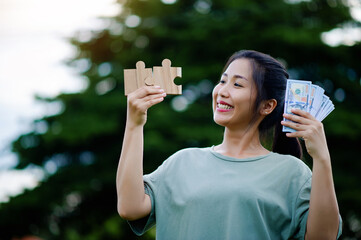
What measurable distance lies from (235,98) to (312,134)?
0.54 m

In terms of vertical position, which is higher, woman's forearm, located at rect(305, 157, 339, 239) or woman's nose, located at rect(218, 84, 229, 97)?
woman's nose, located at rect(218, 84, 229, 97)

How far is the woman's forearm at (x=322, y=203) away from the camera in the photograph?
104 inches

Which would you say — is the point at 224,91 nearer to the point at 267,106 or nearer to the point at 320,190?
the point at 267,106

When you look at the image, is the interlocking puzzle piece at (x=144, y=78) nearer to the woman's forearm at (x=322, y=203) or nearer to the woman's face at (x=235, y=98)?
the woman's face at (x=235, y=98)

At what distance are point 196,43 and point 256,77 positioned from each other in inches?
477

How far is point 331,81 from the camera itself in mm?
15055

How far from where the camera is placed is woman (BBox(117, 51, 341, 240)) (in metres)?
2.68

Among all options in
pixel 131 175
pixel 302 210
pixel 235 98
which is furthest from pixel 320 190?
pixel 131 175

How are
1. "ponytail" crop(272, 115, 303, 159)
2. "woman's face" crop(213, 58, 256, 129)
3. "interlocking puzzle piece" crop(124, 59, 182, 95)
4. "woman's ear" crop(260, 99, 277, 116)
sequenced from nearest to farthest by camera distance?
"interlocking puzzle piece" crop(124, 59, 182, 95) < "woman's face" crop(213, 58, 256, 129) < "woman's ear" crop(260, 99, 277, 116) < "ponytail" crop(272, 115, 303, 159)

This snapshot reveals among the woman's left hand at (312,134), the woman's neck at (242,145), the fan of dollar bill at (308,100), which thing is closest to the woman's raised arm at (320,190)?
the woman's left hand at (312,134)

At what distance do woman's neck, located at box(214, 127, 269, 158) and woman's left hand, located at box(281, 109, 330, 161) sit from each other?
0.41 metres

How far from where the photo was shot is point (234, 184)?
281 centimetres

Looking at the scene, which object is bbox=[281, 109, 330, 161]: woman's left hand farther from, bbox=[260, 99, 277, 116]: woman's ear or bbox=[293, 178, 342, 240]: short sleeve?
bbox=[260, 99, 277, 116]: woman's ear

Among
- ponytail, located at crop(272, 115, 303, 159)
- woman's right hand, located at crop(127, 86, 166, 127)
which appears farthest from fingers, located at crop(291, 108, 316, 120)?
woman's right hand, located at crop(127, 86, 166, 127)
